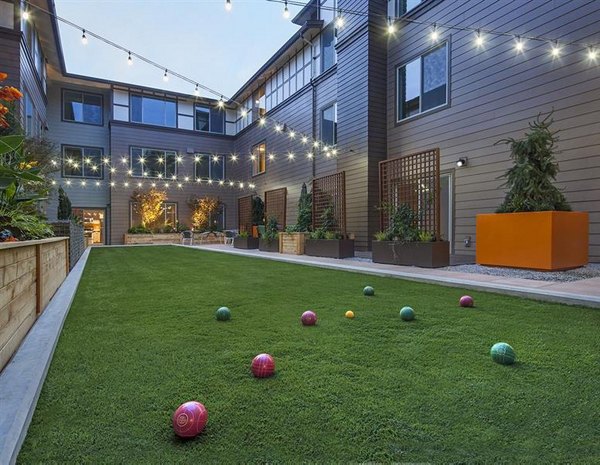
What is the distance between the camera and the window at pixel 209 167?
60.0 ft

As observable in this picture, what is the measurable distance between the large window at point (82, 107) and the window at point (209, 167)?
452cm

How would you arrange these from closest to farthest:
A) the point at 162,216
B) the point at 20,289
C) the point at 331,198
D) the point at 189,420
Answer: the point at 189,420 → the point at 20,289 → the point at 331,198 → the point at 162,216

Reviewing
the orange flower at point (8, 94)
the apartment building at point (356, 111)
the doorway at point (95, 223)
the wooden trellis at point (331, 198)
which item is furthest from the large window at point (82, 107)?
the orange flower at point (8, 94)

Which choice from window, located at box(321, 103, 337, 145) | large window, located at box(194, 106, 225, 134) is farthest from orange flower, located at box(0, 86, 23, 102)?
large window, located at box(194, 106, 225, 134)

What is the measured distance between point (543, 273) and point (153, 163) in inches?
639

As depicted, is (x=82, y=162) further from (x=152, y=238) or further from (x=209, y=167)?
(x=209, y=167)

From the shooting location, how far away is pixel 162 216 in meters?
17.4

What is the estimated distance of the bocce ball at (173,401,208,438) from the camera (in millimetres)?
1112

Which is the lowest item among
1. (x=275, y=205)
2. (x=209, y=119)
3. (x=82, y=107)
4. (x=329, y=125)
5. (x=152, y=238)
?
(x=152, y=238)

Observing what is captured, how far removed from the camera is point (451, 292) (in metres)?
3.73

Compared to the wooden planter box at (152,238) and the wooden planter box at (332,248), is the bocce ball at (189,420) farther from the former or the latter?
the wooden planter box at (152,238)

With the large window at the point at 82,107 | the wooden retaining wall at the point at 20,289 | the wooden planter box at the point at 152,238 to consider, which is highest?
the large window at the point at 82,107

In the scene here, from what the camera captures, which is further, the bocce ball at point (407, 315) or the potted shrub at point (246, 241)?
the potted shrub at point (246, 241)

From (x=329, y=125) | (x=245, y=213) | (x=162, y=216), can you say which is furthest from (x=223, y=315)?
(x=162, y=216)
